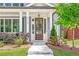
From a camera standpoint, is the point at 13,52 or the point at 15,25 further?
the point at 15,25

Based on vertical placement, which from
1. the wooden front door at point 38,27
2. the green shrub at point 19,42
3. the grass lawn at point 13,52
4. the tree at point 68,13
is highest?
the tree at point 68,13

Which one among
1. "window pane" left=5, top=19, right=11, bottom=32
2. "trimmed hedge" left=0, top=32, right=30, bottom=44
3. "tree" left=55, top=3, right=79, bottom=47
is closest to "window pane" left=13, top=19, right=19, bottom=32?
"window pane" left=5, top=19, right=11, bottom=32

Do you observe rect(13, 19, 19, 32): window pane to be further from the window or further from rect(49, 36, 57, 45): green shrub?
rect(49, 36, 57, 45): green shrub

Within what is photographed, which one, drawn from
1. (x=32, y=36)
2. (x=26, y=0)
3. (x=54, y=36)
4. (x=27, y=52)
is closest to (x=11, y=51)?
(x=27, y=52)

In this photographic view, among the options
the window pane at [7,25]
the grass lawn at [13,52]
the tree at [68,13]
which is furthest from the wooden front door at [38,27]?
the grass lawn at [13,52]

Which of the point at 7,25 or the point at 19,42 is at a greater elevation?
the point at 7,25

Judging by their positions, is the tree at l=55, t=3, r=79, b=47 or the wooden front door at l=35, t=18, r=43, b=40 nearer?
the tree at l=55, t=3, r=79, b=47

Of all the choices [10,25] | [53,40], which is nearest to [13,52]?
[53,40]

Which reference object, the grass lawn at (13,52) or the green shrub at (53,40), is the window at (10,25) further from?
the grass lawn at (13,52)

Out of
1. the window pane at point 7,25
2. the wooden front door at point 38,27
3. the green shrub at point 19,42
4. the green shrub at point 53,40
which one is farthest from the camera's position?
the wooden front door at point 38,27

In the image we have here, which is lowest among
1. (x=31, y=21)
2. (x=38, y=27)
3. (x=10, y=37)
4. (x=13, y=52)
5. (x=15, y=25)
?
(x=13, y=52)

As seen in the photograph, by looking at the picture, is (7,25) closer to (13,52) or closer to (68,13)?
(13,52)

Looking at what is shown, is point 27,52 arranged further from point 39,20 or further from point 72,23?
point 39,20

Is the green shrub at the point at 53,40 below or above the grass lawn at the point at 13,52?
above
